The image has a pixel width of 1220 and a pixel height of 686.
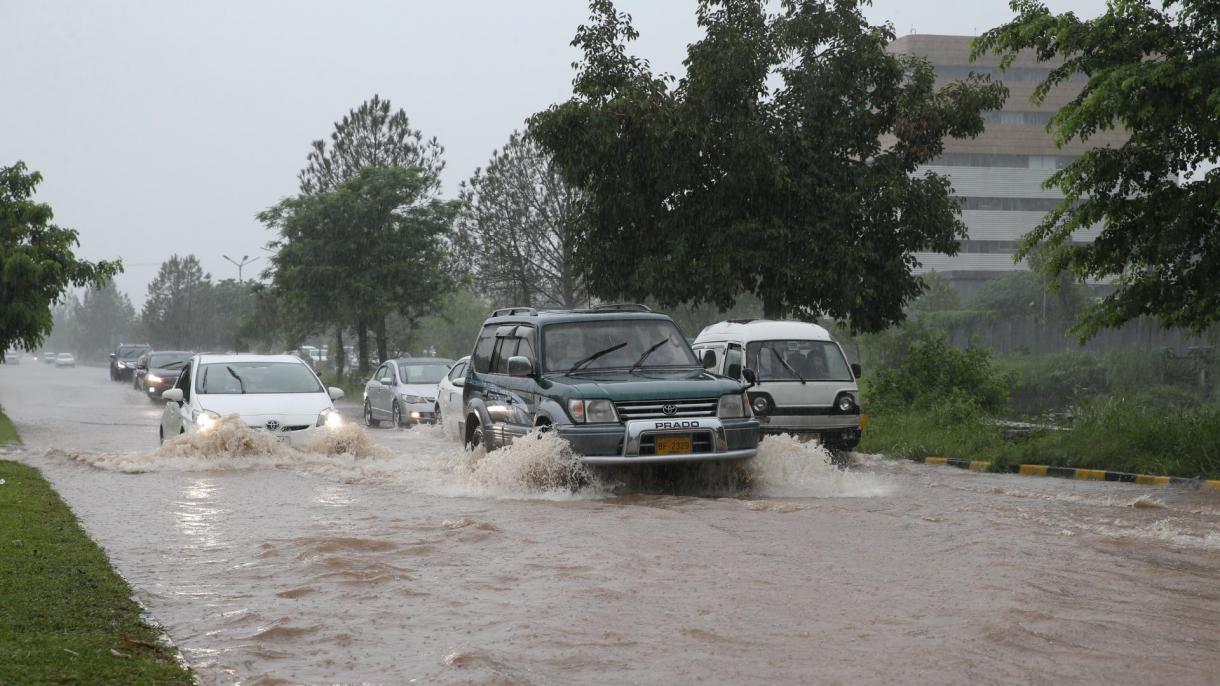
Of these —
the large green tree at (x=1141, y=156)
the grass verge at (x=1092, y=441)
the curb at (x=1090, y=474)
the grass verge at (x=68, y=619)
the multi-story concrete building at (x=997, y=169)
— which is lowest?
the curb at (x=1090, y=474)

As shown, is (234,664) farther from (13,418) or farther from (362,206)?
(362,206)

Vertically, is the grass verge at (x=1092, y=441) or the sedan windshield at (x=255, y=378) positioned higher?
the sedan windshield at (x=255, y=378)

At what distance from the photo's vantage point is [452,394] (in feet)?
70.1

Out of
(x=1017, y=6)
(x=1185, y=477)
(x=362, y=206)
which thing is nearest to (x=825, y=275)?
(x=1017, y=6)

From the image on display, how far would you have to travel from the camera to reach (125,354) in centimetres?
6366

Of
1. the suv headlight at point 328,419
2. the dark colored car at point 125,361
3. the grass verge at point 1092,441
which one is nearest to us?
the grass verge at point 1092,441

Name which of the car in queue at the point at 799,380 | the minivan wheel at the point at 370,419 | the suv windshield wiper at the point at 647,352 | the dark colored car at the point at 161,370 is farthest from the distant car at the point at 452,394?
the dark colored car at the point at 161,370

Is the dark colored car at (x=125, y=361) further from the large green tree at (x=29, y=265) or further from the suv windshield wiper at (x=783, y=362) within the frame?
the suv windshield wiper at (x=783, y=362)

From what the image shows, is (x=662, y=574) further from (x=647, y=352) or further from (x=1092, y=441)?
(x=1092, y=441)

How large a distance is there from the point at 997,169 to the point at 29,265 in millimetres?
77921

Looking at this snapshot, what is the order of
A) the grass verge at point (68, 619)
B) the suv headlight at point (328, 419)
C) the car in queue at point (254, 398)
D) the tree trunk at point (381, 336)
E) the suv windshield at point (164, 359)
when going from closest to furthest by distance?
1. the grass verge at point (68, 619)
2. the car in queue at point (254, 398)
3. the suv headlight at point (328, 419)
4. the suv windshield at point (164, 359)
5. the tree trunk at point (381, 336)

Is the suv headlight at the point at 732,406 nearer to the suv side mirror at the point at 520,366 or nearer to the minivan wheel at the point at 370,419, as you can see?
the suv side mirror at the point at 520,366

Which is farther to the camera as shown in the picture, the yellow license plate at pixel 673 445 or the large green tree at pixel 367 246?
the large green tree at pixel 367 246

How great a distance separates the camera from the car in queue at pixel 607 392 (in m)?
11.7
